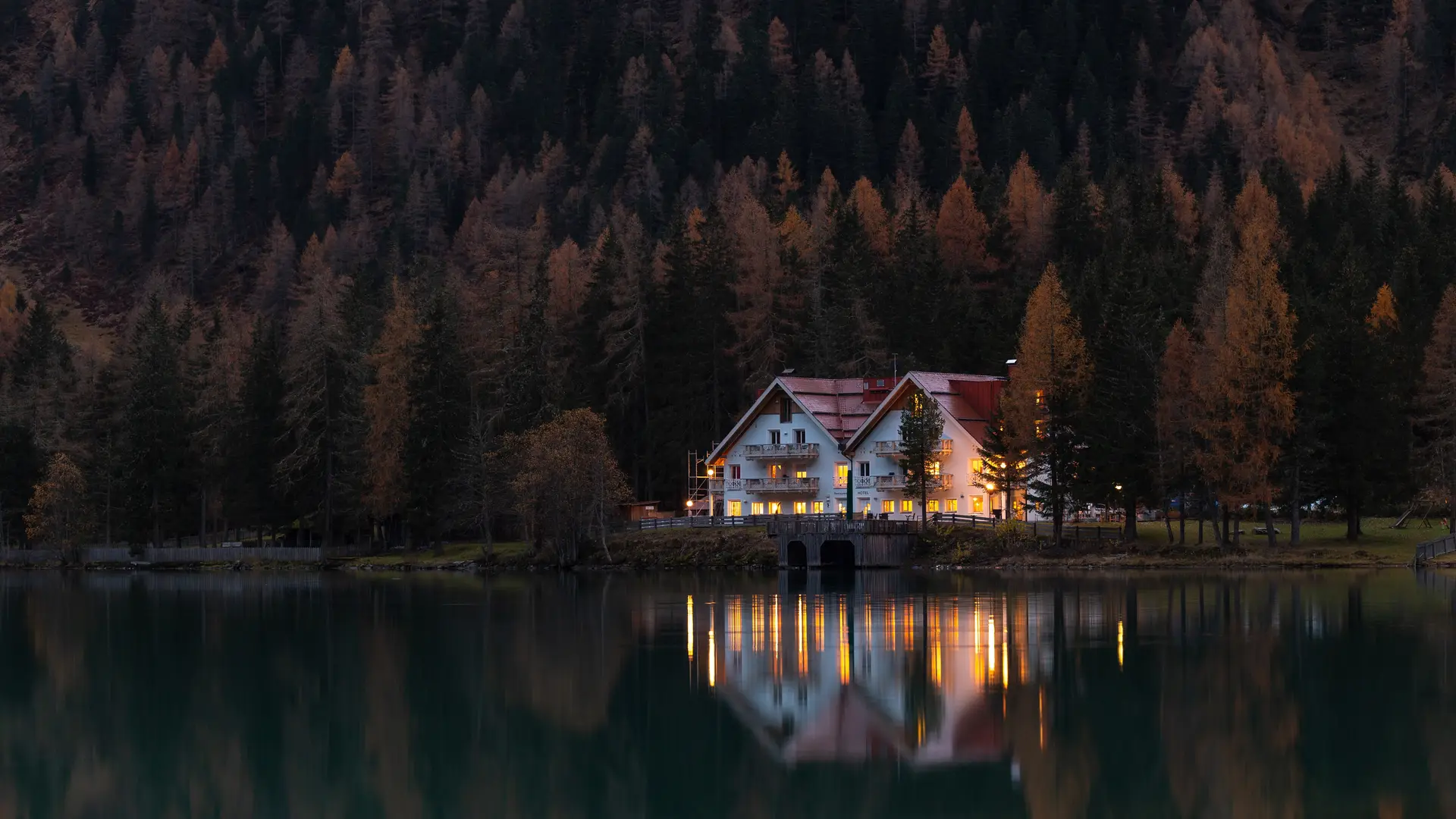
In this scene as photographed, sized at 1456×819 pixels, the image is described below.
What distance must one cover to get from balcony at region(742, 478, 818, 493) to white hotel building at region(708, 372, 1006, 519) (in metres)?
0.05

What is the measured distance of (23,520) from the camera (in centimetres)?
12306

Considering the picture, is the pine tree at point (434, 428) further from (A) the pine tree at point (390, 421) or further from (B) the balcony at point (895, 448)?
(B) the balcony at point (895, 448)

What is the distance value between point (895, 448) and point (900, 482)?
79.4 inches

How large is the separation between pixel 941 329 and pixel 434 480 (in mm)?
34767

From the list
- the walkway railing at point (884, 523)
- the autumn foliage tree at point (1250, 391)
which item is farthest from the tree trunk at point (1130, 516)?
the autumn foliage tree at point (1250, 391)

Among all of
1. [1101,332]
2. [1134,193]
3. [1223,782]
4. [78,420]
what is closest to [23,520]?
[78,420]

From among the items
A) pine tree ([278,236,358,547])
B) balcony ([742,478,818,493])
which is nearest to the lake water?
balcony ([742,478,818,493])

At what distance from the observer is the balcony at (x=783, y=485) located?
10981 centimetres

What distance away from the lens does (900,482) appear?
105 metres

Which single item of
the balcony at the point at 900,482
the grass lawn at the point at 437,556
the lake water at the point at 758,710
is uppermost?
the balcony at the point at 900,482

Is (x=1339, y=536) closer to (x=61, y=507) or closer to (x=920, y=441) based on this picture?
(x=920, y=441)

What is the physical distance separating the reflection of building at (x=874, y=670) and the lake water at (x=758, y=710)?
160 millimetres

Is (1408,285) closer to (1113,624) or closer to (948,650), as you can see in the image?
(1113,624)

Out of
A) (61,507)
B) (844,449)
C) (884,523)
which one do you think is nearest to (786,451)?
(844,449)
